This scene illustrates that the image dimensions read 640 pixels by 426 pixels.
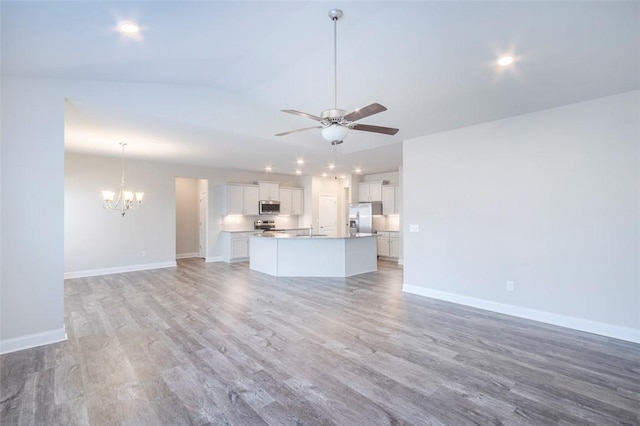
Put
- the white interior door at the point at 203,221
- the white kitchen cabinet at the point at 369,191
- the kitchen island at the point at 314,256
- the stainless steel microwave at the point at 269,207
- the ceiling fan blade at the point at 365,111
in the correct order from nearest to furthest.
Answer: the ceiling fan blade at the point at 365,111 < the kitchen island at the point at 314,256 < the white interior door at the point at 203,221 < the stainless steel microwave at the point at 269,207 < the white kitchen cabinet at the point at 369,191

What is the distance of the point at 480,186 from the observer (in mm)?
4359

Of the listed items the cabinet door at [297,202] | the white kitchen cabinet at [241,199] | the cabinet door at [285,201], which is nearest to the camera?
the white kitchen cabinet at [241,199]

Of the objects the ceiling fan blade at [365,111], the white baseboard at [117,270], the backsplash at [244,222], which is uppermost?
the ceiling fan blade at [365,111]

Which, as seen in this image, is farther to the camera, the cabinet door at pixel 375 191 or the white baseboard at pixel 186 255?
the cabinet door at pixel 375 191

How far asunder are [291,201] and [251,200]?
1.53m

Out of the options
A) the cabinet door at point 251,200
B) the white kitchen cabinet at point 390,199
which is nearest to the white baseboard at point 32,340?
the cabinet door at point 251,200

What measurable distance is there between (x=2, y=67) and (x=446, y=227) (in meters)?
5.72

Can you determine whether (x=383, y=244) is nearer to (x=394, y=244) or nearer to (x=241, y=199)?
(x=394, y=244)

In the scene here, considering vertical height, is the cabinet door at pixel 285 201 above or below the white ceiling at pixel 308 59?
below

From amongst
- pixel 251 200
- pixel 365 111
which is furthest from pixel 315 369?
pixel 251 200

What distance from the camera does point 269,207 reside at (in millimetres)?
9125

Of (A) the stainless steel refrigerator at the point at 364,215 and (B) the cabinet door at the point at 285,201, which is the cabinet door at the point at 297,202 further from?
(A) the stainless steel refrigerator at the point at 364,215

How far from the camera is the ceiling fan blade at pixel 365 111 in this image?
2.39 meters

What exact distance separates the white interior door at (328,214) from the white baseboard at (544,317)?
5664 mm
